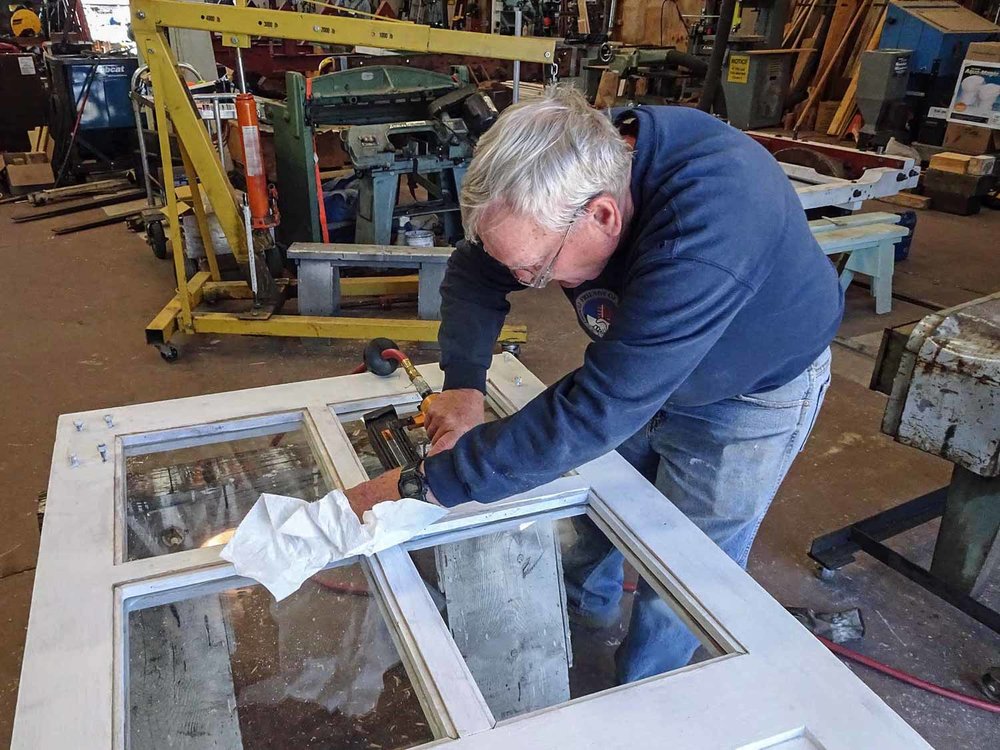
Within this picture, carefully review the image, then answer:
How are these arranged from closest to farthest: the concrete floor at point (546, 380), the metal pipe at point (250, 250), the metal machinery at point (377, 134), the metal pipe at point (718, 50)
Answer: the concrete floor at point (546, 380)
the metal pipe at point (250, 250)
the metal machinery at point (377, 134)
the metal pipe at point (718, 50)

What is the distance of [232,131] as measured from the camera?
217 inches

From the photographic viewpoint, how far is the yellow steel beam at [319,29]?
10.1ft

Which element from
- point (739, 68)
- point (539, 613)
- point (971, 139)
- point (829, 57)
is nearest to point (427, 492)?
point (539, 613)

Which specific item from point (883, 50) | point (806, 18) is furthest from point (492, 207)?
point (806, 18)

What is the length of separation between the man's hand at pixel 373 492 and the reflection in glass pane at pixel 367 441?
0.58 feet

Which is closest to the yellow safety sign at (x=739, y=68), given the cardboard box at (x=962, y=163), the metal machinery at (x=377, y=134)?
the cardboard box at (x=962, y=163)

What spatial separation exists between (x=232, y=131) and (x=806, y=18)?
6.66 m

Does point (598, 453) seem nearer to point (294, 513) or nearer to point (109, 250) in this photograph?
point (294, 513)

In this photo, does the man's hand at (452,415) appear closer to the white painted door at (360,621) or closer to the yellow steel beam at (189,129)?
the white painted door at (360,621)

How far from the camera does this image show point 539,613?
65.4 inches

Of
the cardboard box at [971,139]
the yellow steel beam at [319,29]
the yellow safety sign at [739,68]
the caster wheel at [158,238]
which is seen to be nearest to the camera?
the yellow steel beam at [319,29]

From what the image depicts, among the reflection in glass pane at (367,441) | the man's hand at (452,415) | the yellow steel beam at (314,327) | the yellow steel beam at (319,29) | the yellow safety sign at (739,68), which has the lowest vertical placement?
the yellow steel beam at (314,327)

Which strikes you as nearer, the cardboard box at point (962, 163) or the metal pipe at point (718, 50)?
the metal pipe at point (718, 50)

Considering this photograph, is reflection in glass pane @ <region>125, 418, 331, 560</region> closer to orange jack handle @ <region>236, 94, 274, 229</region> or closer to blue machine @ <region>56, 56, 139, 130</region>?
orange jack handle @ <region>236, 94, 274, 229</region>
